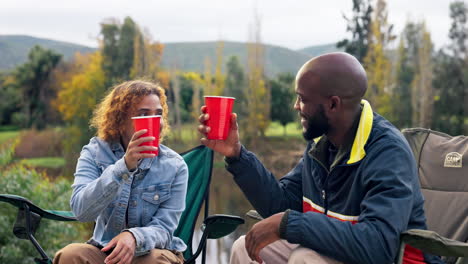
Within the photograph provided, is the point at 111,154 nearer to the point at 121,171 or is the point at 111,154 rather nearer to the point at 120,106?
the point at 120,106

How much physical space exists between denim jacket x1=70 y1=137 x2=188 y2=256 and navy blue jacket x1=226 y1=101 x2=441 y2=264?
0.29m

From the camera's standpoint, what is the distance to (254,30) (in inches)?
913

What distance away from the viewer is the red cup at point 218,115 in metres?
1.71

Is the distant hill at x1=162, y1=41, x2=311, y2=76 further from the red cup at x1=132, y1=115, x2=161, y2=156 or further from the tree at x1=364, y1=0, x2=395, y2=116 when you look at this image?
the red cup at x1=132, y1=115, x2=161, y2=156

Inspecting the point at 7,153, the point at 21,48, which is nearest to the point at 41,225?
the point at 7,153

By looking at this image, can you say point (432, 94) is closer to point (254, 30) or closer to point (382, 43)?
point (382, 43)

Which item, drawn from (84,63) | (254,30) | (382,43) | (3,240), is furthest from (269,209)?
(84,63)

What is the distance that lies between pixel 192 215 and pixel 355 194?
3.26 feet

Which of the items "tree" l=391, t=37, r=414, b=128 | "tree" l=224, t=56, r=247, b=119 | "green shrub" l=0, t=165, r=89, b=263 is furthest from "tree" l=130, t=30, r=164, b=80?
"green shrub" l=0, t=165, r=89, b=263

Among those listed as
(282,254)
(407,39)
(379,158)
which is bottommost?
(282,254)

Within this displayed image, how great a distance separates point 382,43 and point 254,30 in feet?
20.3

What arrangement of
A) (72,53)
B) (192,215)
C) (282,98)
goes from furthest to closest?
1. (72,53)
2. (282,98)
3. (192,215)

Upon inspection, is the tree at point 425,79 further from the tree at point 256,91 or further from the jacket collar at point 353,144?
the jacket collar at point 353,144

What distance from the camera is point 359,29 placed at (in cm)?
1850
